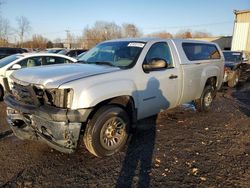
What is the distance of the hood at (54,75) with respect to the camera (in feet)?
12.0

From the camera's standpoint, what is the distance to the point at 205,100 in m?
6.94

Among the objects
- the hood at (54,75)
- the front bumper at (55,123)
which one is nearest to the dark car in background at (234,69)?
the hood at (54,75)

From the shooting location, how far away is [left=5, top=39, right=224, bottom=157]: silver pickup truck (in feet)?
11.8

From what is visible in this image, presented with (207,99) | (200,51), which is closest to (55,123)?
(200,51)

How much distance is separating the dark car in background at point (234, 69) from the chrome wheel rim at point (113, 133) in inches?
334

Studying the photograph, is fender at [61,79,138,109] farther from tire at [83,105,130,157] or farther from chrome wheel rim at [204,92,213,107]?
chrome wheel rim at [204,92,213,107]

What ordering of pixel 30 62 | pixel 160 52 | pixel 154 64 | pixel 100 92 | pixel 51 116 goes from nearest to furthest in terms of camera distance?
1. pixel 51 116
2. pixel 100 92
3. pixel 154 64
4. pixel 160 52
5. pixel 30 62

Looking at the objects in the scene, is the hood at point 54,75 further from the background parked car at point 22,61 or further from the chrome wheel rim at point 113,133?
the background parked car at point 22,61

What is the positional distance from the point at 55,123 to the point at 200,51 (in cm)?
439

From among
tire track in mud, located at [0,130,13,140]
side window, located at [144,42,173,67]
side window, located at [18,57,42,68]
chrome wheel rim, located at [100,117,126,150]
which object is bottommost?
tire track in mud, located at [0,130,13,140]

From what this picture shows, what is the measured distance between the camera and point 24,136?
4.18 metres

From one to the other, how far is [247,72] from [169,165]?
12126mm

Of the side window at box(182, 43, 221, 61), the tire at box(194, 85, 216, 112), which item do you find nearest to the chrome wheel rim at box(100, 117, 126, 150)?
the side window at box(182, 43, 221, 61)

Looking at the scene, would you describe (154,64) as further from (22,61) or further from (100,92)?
(22,61)
